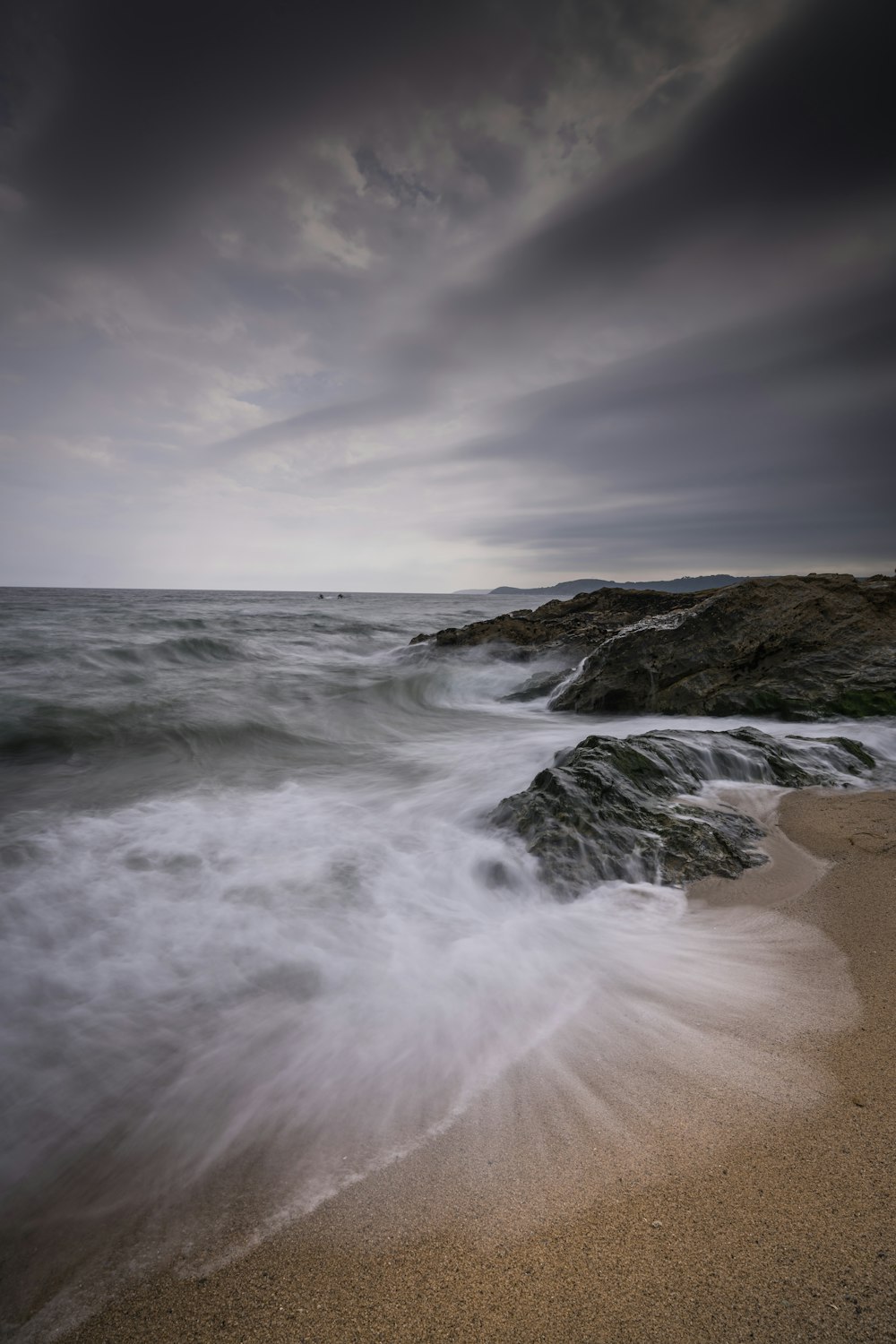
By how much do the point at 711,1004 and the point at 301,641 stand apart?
18.7 meters

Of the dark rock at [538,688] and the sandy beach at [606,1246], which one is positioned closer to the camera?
the sandy beach at [606,1246]

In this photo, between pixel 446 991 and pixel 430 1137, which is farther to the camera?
pixel 446 991

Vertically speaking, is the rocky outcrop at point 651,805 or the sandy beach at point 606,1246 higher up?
the rocky outcrop at point 651,805

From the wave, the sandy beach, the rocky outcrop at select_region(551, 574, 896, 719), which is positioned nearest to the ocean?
the sandy beach

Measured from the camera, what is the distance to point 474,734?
27.9 feet

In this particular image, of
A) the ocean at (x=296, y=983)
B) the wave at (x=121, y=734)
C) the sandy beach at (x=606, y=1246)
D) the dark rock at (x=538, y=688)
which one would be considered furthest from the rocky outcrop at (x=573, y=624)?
the sandy beach at (x=606, y=1246)

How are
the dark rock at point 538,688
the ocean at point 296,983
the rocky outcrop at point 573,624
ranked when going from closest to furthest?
the ocean at point 296,983
the dark rock at point 538,688
the rocky outcrop at point 573,624

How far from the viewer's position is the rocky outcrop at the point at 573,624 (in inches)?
490

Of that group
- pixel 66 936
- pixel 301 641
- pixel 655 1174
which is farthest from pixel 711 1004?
pixel 301 641

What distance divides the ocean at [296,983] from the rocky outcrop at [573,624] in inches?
258

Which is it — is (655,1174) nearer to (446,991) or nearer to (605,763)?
(446,991)

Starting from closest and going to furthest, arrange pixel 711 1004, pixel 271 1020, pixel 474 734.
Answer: pixel 711 1004 → pixel 271 1020 → pixel 474 734

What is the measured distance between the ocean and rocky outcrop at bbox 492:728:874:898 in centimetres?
17

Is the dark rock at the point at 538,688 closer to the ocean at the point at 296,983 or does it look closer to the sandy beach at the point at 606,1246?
the ocean at the point at 296,983
